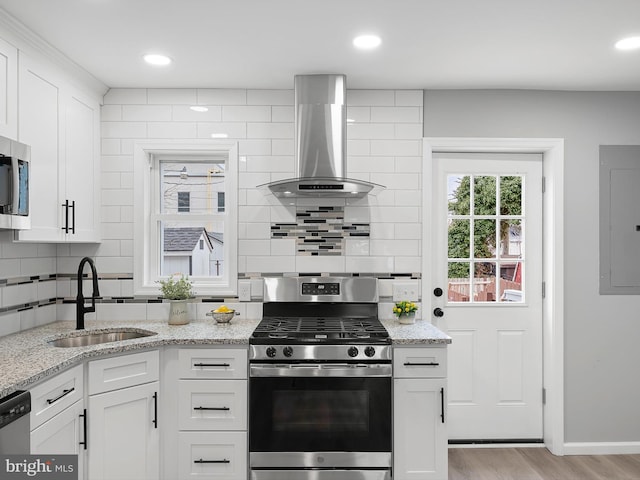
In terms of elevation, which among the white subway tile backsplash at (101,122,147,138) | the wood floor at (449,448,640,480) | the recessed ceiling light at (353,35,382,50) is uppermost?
the recessed ceiling light at (353,35,382,50)

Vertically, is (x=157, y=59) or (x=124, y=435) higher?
(x=157, y=59)

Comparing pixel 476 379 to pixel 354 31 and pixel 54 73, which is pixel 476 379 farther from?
pixel 54 73

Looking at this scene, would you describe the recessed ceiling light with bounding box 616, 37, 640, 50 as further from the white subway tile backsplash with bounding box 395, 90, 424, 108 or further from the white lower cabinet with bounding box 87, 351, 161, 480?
the white lower cabinet with bounding box 87, 351, 161, 480

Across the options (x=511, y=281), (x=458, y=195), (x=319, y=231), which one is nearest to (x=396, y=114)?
(x=458, y=195)

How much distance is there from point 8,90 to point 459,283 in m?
2.89

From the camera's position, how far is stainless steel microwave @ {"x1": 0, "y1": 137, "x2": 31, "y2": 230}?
2.01m

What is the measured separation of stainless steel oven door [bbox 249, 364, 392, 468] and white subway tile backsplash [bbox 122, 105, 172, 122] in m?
1.86

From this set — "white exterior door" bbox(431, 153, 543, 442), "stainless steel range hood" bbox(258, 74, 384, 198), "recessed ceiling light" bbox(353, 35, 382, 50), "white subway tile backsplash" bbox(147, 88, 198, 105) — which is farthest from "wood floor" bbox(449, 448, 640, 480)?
"white subway tile backsplash" bbox(147, 88, 198, 105)

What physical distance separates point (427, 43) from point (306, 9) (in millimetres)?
721

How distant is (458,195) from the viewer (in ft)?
10.9

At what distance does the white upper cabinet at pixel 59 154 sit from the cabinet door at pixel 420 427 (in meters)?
2.09

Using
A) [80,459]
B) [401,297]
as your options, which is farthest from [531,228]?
[80,459]

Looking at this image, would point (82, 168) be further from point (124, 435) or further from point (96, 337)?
point (124, 435)

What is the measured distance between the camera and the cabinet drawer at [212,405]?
2.55 m
